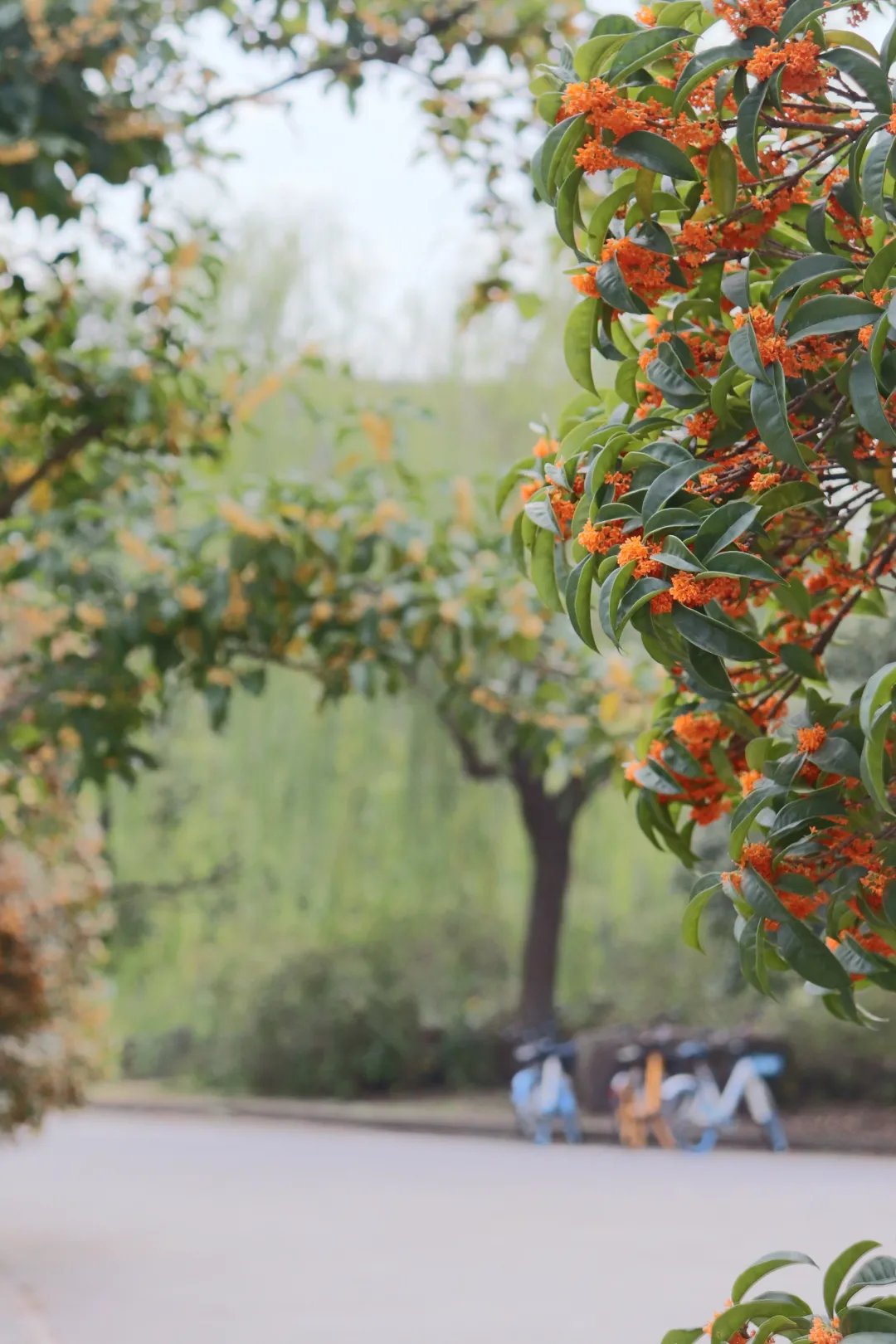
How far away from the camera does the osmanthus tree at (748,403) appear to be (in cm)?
161

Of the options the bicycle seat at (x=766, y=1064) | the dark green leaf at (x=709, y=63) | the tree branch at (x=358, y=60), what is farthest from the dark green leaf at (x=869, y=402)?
the bicycle seat at (x=766, y=1064)

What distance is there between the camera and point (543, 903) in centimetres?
1933

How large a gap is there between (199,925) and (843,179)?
20078 millimetres

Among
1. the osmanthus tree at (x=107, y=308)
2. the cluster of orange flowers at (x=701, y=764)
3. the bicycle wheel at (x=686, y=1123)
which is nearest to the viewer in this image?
the cluster of orange flowers at (x=701, y=764)

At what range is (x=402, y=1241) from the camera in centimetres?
974

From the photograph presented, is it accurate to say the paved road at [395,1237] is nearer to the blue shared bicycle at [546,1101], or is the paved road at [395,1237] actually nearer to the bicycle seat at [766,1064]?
the blue shared bicycle at [546,1101]

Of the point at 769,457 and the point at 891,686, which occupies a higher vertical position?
the point at 769,457

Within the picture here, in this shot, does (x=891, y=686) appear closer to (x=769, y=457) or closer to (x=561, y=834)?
(x=769, y=457)

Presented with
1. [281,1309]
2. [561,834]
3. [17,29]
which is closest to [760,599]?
[17,29]

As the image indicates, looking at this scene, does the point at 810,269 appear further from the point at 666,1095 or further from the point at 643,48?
the point at 666,1095

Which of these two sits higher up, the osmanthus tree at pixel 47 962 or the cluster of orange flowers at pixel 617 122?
the cluster of orange flowers at pixel 617 122

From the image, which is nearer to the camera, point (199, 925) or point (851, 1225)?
point (851, 1225)

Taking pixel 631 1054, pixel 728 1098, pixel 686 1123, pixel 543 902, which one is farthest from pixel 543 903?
pixel 728 1098

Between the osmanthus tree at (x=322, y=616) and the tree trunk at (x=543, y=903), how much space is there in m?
14.1
